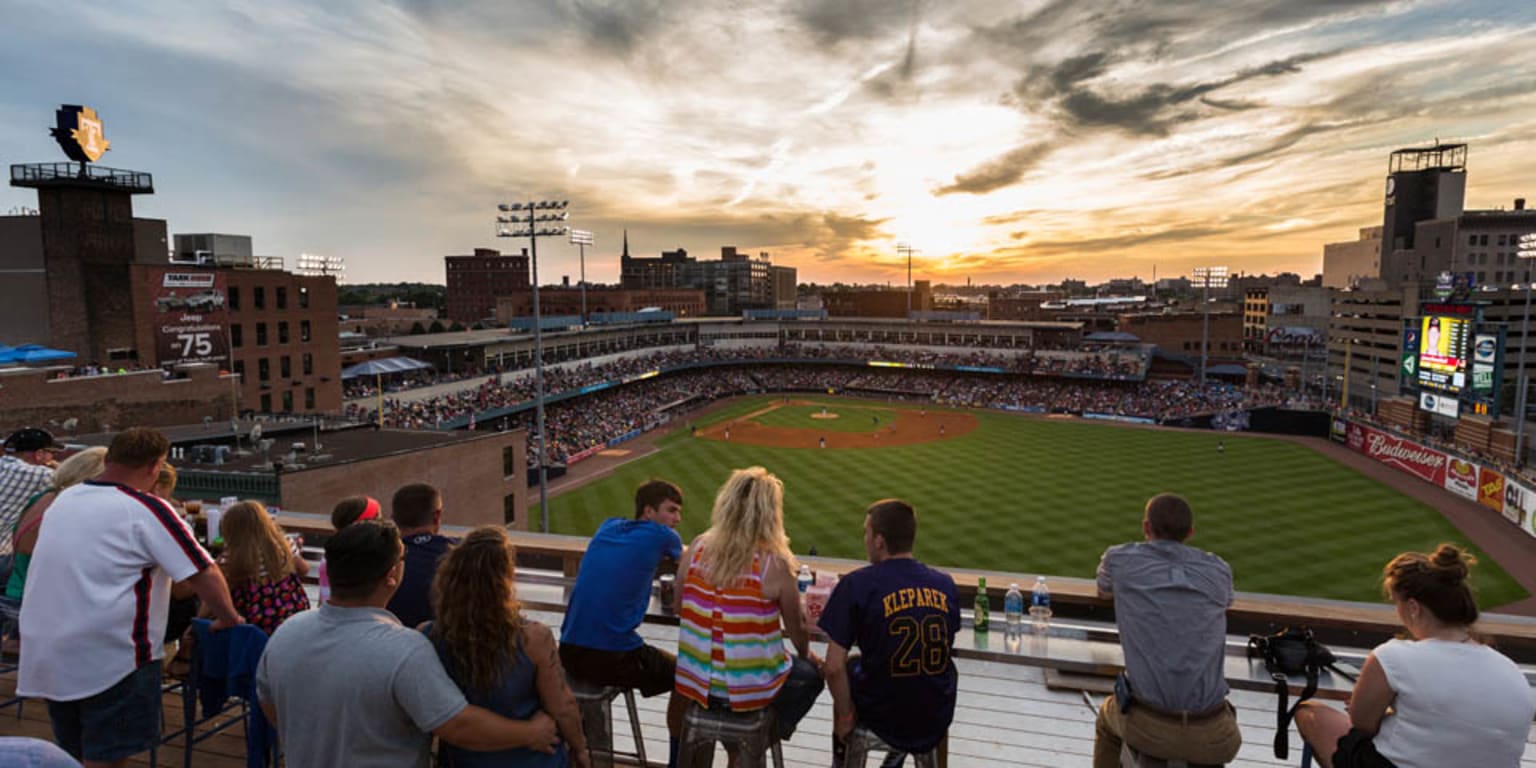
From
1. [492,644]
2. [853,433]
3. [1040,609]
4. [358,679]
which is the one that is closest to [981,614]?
[1040,609]

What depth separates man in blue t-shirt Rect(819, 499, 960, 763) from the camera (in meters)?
4.04

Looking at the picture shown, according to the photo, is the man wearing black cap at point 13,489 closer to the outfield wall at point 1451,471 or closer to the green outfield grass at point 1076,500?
the green outfield grass at point 1076,500

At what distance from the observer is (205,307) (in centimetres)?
3994

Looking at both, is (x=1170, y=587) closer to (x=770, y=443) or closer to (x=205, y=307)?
(x=770, y=443)

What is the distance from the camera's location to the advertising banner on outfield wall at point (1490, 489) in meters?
32.5

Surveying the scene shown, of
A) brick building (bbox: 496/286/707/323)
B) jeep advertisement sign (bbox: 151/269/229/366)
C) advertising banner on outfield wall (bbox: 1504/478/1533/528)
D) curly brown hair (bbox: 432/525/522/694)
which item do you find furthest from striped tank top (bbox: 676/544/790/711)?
brick building (bbox: 496/286/707/323)

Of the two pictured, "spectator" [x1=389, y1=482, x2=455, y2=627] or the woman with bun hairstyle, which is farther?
"spectator" [x1=389, y1=482, x2=455, y2=627]

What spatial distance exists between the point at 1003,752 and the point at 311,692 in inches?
170

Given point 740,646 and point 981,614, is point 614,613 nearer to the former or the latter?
point 740,646

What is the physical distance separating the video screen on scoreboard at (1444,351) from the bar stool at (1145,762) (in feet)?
152

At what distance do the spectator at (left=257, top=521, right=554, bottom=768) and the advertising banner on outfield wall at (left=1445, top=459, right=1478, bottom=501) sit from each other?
45.4 m

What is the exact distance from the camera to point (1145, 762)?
13.8 feet

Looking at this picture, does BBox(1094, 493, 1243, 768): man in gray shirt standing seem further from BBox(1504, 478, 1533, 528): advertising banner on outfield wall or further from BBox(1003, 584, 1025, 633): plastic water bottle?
BBox(1504, 478, 1533, 528): advertising banner on outfield wall

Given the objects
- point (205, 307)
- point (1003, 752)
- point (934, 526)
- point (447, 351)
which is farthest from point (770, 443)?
point (1003, 752)
